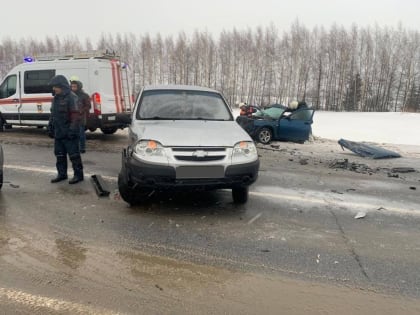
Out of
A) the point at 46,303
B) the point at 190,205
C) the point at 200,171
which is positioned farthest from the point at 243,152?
the point at 46,303

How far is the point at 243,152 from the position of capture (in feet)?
17.0

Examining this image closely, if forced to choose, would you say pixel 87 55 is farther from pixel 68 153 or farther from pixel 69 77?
pixel 68 153

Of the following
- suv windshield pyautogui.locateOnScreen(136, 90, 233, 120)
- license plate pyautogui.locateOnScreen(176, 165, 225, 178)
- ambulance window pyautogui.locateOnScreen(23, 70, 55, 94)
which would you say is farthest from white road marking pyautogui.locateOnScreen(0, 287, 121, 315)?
ambulance window pyautogui.locateOnScreen(23, 70, 55, 94)

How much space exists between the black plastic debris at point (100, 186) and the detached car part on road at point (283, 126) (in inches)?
272

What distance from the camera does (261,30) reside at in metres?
57.8

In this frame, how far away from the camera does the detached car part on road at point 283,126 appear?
13227 mm

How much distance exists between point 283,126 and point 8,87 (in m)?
9.34

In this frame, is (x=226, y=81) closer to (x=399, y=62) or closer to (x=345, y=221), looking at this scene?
(x=399, y=62)

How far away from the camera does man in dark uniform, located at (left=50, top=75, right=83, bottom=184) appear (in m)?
6.57

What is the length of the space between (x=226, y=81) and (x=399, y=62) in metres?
23.7

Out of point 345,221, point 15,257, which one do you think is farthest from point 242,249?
point 15,257

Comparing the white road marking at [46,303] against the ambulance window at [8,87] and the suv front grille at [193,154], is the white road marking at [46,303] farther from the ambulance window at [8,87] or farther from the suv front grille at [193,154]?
the ambulance window at [8,87]

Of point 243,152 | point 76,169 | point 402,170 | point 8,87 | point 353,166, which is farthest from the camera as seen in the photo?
point 8,87

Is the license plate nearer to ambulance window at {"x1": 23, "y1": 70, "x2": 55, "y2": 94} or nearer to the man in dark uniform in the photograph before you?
the man in dark uniform
